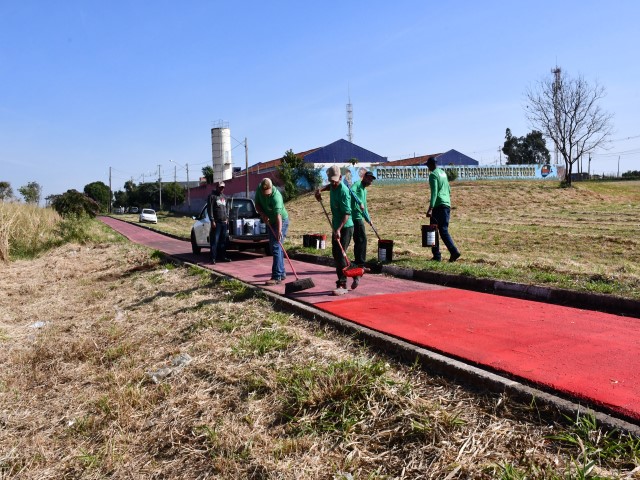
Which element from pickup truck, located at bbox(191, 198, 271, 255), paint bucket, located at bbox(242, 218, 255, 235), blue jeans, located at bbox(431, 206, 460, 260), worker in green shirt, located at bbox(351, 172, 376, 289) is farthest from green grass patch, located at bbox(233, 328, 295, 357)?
paint bucket, located at bbox(242, 218, 255, 235)

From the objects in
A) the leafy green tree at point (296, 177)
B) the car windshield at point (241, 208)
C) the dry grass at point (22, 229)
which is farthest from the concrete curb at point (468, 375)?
the leafy green tree at point (296, 177)

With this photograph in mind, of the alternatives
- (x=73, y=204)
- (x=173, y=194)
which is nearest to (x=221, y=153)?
(x=173, y=194)

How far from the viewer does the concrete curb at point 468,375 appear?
2963 millimetres

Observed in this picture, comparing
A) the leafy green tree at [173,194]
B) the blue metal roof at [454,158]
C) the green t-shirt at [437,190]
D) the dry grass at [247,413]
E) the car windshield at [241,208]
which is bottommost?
the dry grass at [247,413]

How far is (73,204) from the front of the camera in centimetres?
2456

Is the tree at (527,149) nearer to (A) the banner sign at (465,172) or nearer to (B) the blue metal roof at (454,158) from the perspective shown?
(B) the blue metal roof at (454,158)

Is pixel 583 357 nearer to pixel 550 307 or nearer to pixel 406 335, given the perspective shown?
pixel 406 335

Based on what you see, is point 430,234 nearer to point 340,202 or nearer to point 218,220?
point 340,202

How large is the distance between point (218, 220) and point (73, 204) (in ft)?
52.0

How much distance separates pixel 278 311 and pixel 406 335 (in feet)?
6.62

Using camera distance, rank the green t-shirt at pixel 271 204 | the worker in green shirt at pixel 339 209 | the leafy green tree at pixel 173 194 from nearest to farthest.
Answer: the worker in green shirt at pixel 339 209 < the green t-shirt at pixel 271 204 < the leafy green tree at pixel 173 194

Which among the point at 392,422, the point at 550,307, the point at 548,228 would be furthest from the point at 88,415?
the point at 548,228

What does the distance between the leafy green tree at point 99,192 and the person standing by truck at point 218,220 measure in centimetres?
9448

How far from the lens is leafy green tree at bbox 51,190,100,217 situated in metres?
24.4
